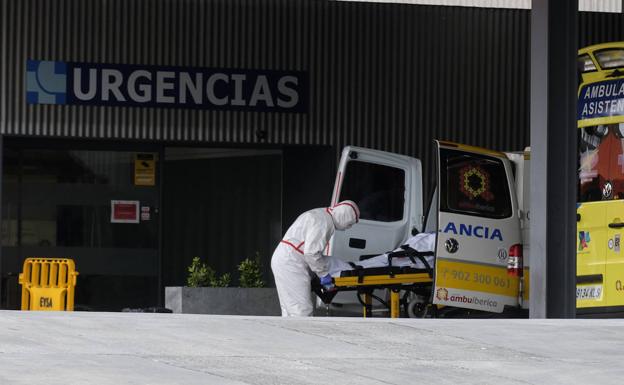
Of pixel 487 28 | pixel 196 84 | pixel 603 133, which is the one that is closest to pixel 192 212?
pixel 196 84

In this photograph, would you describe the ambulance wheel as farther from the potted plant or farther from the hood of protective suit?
the potted plant

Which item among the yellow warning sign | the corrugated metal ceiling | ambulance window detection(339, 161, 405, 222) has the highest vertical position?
the corrugated metal ceiling

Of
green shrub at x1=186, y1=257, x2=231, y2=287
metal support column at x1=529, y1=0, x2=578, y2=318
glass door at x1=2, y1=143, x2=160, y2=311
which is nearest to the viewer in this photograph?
metal support column at x1=529, y1=0, x2=578, y2=318

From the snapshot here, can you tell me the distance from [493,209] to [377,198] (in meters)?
1.57

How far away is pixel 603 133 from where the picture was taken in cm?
1379

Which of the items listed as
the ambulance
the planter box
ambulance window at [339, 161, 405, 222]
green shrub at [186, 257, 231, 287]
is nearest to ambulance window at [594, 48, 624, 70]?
the ambulance

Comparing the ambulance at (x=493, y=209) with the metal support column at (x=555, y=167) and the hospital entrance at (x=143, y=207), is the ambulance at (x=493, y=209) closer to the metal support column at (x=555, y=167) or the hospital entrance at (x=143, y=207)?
the metal support column at (x=555, y=167)

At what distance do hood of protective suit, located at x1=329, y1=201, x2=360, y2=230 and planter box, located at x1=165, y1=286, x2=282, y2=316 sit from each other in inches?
86.9

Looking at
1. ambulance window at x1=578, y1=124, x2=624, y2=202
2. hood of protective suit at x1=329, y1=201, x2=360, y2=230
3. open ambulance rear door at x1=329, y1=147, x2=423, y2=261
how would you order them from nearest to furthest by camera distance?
ambulance window at x1=578, y1=124, x2=624, y2=202
hood of protective suit at x1=329, y1=201, x2=360, y2=230
open ambulance rear door at x1=329, y1=147, x2=423, y2=261

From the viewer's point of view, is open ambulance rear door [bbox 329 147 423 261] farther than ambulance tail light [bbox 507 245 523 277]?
Yes

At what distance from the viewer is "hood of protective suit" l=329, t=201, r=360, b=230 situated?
48.2 feet

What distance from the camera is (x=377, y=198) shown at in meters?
15.9

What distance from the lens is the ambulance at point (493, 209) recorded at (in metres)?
13.6

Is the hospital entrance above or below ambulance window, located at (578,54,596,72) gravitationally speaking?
below
